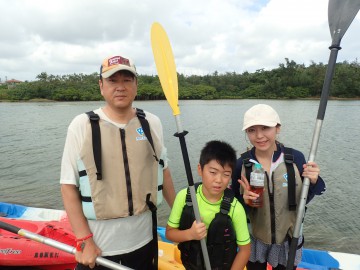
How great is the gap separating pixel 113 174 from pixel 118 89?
0.47 m

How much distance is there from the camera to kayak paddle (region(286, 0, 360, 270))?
1.91 meters

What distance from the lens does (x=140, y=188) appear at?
1.80m

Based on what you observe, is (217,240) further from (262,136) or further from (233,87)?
(233,87)

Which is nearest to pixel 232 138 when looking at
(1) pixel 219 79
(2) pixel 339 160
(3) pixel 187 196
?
(2) pixel 339 160

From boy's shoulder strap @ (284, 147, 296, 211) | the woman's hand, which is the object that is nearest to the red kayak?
boy's shoulder strap @ (284, 147, 296, 211)

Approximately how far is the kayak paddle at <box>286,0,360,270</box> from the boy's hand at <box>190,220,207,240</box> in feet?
2.07

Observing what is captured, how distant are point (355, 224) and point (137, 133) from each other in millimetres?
6410

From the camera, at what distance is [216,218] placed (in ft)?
5.93

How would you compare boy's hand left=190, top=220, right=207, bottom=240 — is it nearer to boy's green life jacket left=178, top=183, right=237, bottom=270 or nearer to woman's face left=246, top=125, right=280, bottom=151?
boy's green life jacket left=178, top=183, right=237, bottom=270

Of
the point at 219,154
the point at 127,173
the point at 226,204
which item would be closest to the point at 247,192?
the point at 226,204

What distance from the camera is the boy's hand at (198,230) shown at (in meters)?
1.71

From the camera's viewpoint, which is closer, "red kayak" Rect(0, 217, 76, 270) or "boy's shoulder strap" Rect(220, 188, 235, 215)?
"boy's shoulder strap" Rect(220, 188, 235, 215)

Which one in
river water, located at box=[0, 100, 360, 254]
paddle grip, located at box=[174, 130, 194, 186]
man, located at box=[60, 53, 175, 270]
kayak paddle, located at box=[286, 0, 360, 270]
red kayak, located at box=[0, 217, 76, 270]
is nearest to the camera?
man, located at box=[60, 53, 175, 270]

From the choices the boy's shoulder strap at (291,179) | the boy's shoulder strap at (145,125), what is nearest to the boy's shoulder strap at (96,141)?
the boy's shoulder strap at (145,125)
